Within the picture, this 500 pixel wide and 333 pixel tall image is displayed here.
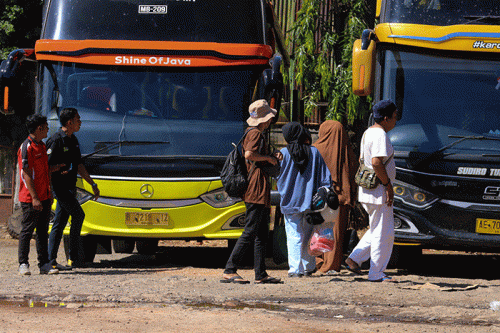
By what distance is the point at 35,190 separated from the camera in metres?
8.12

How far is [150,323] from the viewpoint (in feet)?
19.4

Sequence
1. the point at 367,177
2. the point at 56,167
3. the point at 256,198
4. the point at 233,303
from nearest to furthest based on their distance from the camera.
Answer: the point at 233,303, the point at 256,198, the point at 367,177, the point at 56,167

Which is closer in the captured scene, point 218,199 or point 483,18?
point 483,18

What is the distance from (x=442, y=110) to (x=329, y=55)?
23.2ft

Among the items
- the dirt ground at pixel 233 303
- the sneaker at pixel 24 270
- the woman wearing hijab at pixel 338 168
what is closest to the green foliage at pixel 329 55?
the woman wearing hijab at pixel 338 168

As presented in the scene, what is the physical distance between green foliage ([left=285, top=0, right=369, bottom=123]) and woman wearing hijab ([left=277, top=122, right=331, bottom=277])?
6.22 meters

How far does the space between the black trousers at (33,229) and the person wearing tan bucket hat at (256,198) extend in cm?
205

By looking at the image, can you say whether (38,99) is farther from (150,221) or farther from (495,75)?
(495,75)

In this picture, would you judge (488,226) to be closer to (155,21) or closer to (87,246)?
(155,21)

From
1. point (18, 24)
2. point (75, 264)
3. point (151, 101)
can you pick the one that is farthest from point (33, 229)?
point (18, 24)

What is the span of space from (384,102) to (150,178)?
276 cm

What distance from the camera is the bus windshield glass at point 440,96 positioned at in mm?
8656

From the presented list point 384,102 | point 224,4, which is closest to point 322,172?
point 384,102

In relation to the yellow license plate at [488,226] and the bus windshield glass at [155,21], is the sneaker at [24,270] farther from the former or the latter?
the yellow license plate at [488,226]
